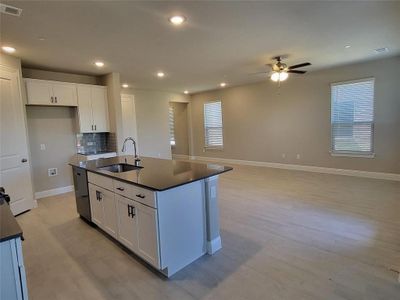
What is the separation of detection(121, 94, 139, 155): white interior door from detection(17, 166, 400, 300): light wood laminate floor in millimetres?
3412

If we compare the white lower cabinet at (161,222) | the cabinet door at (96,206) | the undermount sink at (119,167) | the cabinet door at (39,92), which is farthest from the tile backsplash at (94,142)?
the white lower cabinet at (161,222)

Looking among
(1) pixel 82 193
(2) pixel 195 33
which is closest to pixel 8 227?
(1) pixel 82 193

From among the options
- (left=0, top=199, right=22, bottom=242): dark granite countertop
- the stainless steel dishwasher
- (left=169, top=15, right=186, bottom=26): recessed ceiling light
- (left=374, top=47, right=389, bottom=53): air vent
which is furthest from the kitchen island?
(left=374, top=47, right=389, bottom=53): air vent

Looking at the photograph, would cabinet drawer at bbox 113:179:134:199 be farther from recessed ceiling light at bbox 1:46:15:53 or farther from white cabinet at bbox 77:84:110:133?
white cabinet at bbox 77:84:110:133

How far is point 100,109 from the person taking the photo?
538 centimetres

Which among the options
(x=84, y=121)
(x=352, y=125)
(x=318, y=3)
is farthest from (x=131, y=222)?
(x=352, y=125)

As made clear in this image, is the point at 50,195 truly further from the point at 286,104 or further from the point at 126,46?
the point at 286,104

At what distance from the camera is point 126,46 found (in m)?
3.63

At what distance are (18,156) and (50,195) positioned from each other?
4.59ft

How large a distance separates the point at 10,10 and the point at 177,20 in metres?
1.73

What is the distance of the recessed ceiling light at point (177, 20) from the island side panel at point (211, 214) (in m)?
1.87

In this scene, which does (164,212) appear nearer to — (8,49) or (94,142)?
(8,49)

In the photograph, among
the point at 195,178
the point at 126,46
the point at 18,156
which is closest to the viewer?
the point at 195,178

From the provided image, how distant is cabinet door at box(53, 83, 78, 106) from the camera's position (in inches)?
187
